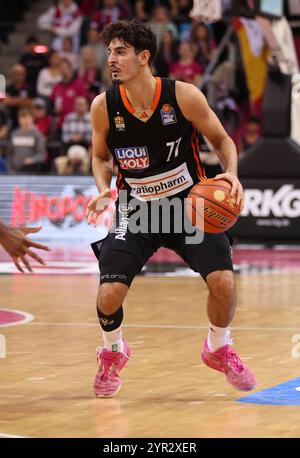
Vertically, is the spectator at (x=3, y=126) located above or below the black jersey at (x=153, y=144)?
below

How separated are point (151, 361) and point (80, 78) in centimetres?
1266

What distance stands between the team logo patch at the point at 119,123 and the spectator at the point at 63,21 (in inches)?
582

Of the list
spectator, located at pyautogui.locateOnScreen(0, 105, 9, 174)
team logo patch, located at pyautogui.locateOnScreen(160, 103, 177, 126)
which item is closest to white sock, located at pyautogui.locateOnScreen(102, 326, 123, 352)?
team logo patch, located at pyautogui.locateOnScreen(160, 103, 177, 126)

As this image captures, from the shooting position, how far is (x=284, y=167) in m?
15.8

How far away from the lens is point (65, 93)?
65.5ft

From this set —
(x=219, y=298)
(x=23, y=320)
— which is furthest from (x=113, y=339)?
(x=23, y=320)

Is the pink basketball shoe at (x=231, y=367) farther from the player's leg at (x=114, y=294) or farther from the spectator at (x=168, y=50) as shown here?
the spectator at (x=168, y=50)

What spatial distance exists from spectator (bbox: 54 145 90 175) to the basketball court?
4.54 meters

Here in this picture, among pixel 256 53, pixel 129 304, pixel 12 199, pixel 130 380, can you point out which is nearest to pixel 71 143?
pixel 12 199

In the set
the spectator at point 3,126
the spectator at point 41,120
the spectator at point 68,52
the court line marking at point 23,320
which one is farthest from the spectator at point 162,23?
the court line marking at point 23,320

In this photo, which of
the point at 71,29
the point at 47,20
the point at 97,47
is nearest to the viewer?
the point at 97,47

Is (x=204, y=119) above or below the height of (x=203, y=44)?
above

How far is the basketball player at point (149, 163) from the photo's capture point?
270 inches

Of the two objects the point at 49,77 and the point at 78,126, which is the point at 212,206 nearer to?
the point at 78,126
